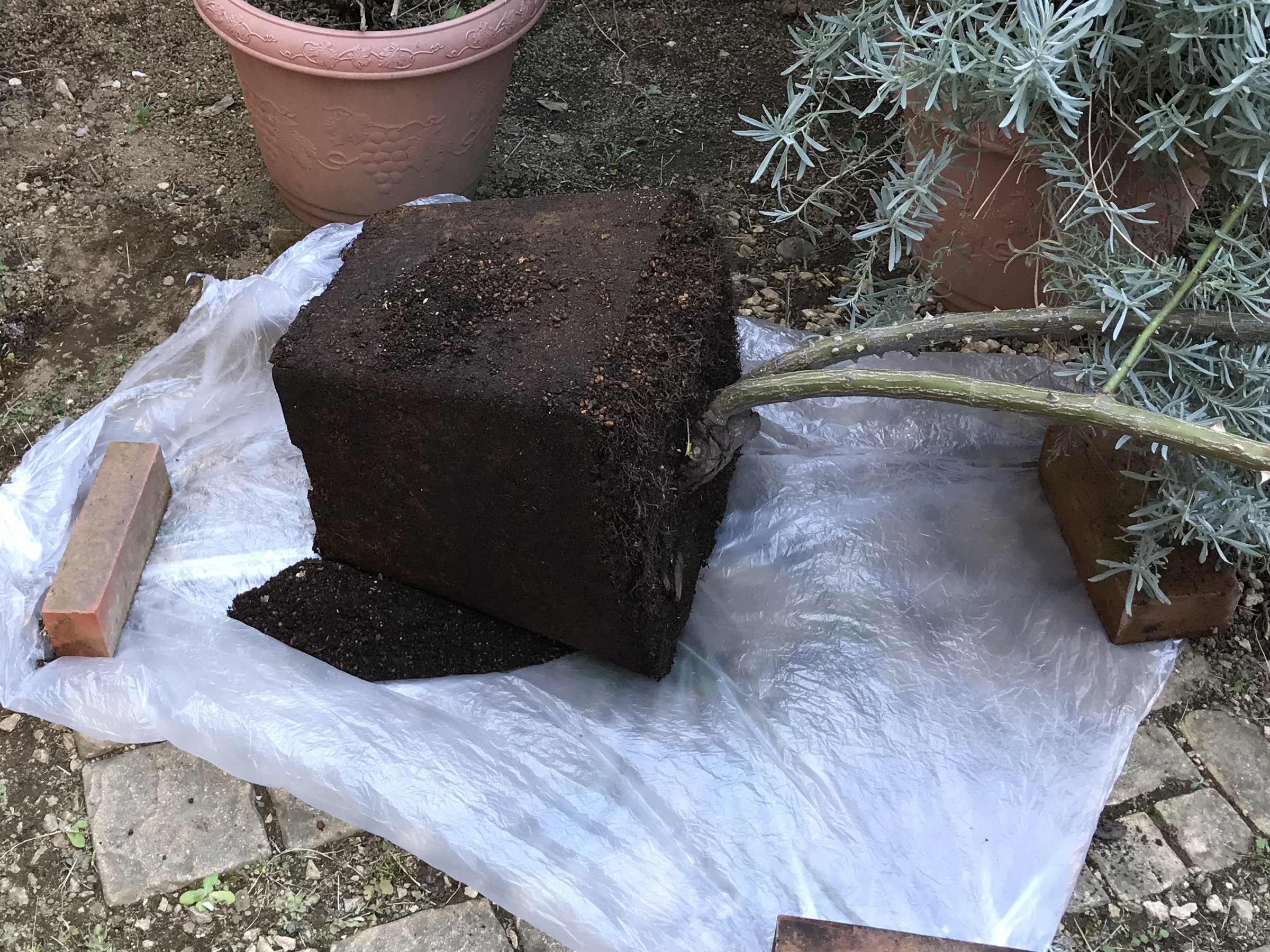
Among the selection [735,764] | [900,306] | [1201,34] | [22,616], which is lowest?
[735,764]

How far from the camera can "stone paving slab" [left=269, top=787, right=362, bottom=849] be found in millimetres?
1639

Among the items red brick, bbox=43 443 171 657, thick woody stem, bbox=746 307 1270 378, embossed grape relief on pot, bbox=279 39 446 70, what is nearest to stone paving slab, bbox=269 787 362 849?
red brick, bbox=43 443 171 657

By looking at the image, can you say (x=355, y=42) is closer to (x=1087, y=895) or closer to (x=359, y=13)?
(x=359, y=13)

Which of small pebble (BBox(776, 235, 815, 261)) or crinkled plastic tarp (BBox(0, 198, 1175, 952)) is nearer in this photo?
crinkled plastic tarp (BBox(0, 198, 1175, 952))

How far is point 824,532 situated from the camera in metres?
2.00

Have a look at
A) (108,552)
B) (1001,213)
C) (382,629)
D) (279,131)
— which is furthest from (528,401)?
(279,131)

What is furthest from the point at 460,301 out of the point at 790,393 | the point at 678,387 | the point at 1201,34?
the point at 1201,34

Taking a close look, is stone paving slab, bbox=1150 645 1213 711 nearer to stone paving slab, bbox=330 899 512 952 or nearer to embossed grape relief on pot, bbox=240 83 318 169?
stone paving slab, bbox=330 899 512 952

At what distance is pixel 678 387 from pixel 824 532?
62 cm

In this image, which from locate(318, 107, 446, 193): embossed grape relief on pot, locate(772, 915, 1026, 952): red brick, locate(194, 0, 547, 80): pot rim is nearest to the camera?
locate(772, 915, 1026, 952): red brick

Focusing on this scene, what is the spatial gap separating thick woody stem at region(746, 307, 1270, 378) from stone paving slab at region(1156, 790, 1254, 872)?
76cm

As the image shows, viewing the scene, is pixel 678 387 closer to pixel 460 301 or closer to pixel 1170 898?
pixel 460 301

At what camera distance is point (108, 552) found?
5.84 ft

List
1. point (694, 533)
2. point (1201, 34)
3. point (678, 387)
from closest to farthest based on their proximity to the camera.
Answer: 1. point (1201, 34)
2. point (678, 387)
3. point (694, 533)
